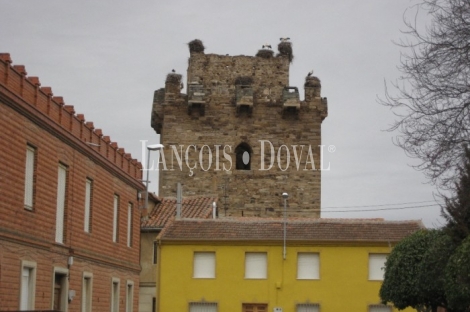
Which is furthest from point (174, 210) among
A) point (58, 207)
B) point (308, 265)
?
point (58, 207)

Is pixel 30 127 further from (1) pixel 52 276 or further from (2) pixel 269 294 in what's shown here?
(2) pixel 269 294

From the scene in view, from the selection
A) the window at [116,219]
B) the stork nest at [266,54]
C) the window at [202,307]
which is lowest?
the window at [202,307]

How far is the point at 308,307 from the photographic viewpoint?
4056 centimetres

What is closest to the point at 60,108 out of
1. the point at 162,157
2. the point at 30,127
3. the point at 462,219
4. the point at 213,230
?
the point at 30,127

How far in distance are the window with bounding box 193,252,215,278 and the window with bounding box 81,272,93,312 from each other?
1329 cm

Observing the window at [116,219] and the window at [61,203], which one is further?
the window at [116,219]

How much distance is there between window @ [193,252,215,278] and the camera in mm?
41031

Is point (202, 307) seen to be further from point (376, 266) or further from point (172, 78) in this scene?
point (172, 78)

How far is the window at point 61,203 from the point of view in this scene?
25.0m

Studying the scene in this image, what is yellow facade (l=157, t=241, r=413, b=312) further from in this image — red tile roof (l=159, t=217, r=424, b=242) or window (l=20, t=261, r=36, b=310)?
window (l=20, t=261, r=36, b=310)

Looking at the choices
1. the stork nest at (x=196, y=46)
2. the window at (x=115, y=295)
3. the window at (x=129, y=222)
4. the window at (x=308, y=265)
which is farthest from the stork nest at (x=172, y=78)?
the window at (x=115, y=295)

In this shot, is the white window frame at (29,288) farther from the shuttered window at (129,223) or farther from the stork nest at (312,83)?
the stork nest at (312,83)

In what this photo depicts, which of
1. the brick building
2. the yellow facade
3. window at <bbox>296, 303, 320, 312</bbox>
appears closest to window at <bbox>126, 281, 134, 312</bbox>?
the brick building

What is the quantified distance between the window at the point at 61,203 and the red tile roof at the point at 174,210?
17976mm
